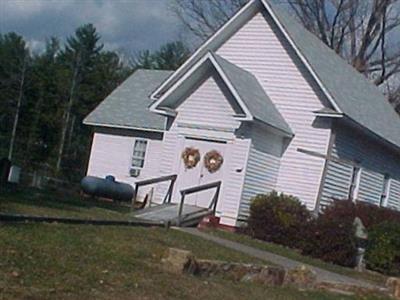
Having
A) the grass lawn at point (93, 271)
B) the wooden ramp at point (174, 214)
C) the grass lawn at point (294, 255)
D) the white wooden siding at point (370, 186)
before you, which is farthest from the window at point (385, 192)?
the grass lawn at point (93, 271)

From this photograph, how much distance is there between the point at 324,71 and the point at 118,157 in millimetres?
9499

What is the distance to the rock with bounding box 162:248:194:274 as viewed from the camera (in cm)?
1200

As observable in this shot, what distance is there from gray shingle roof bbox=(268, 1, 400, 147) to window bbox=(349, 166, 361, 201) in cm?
156

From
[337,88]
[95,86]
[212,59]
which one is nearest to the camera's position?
[212,59]

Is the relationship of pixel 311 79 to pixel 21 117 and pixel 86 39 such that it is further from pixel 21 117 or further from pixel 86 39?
pixel 86 39

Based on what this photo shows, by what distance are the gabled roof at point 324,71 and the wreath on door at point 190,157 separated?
2.33 m

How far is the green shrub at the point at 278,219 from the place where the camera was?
23.9 m

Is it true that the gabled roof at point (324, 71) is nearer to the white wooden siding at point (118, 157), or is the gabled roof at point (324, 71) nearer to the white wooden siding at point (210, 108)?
the white wooden siding at point (210, 108)

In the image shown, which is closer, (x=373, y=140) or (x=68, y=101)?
(x=373, y=140)

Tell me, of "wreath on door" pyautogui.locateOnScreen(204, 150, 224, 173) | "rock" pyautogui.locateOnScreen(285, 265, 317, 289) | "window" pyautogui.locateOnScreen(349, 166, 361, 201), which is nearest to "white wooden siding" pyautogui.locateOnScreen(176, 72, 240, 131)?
"wreath on door" pyautogui.locateOnScreen(204, 150, 224, 173)

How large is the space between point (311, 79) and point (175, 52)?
5715 cm

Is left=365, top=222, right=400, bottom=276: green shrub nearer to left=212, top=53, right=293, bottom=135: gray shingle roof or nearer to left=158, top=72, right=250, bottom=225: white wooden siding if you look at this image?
left=158, top=72, right=250, bottom=225: white wooden siding

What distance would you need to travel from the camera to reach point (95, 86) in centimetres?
6550

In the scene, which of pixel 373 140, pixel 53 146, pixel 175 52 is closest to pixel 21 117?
pixel 53 146
